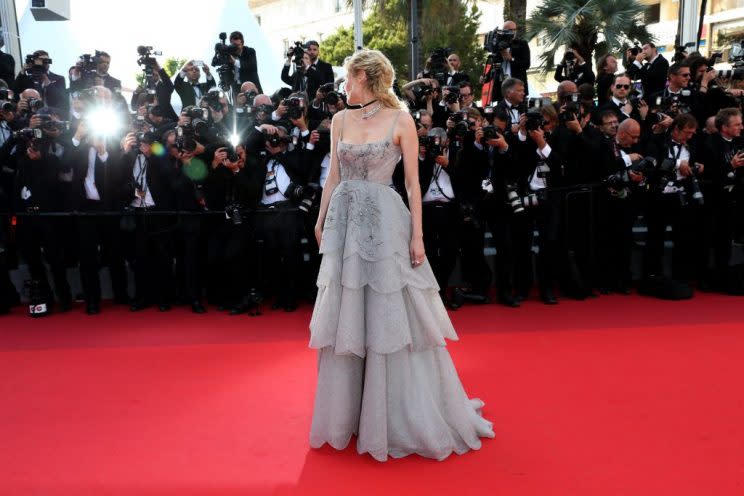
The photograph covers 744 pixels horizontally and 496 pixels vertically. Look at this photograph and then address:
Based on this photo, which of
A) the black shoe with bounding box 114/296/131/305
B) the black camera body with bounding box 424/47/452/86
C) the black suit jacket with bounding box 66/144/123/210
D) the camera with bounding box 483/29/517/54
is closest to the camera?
the black suit jacket with bounding box 66/144/123/210

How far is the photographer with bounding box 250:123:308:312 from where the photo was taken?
527 cm

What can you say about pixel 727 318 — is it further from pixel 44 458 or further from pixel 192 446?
pixel 44 458

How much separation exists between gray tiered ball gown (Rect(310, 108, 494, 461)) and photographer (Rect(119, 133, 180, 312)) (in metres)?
3.12

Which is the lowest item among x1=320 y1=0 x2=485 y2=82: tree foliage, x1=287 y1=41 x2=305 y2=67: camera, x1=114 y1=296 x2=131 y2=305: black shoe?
x1=114 y1=296 x2=131 y2=305: black shoe

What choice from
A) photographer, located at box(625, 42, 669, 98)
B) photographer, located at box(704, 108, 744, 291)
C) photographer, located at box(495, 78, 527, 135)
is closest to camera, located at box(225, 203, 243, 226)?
photographer, located at box(495, 78, 527, 135)

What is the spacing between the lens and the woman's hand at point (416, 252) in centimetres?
268

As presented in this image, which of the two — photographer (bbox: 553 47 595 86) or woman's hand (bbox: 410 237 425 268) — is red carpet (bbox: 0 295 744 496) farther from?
photographer (bbox: 553 47 595 86)

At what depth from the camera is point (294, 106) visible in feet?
17.8

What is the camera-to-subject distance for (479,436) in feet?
9.34

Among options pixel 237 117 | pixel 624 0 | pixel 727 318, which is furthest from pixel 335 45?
pixel 727 318

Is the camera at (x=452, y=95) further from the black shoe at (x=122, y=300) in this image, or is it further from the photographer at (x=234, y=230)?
the black shoe at (x=122, y=300)

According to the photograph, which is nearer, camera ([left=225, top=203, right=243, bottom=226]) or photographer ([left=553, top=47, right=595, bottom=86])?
camera ([left=225, top=203, right=243, bottom=226])

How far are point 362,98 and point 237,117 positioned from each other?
12.0 feet

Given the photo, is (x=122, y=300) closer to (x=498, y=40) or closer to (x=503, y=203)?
(x=503, y=203)
